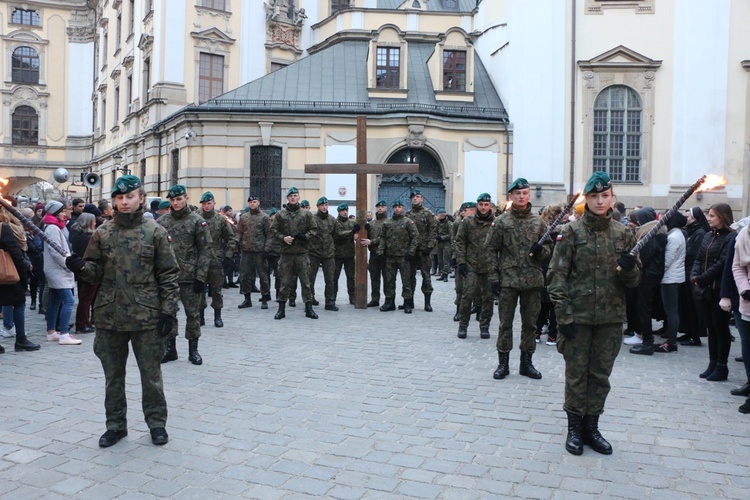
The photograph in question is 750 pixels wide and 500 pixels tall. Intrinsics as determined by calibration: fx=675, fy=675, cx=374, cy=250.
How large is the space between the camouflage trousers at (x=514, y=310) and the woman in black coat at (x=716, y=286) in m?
2.01

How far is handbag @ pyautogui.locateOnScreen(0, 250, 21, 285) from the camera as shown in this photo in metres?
8.45

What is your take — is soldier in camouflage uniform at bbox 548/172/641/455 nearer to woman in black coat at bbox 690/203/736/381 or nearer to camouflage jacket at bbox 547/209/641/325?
camouflage jacket at bbox 547/209/641/325

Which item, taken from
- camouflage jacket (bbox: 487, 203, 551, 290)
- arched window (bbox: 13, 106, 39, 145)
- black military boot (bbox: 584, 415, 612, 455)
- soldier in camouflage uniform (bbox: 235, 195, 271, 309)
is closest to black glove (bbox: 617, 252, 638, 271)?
black military boot (bbox: 584, 415, 612, 455)

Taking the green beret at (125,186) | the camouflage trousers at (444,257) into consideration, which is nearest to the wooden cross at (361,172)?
the camouflage trousers at (444,257)

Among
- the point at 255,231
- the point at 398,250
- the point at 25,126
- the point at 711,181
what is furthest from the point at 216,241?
the point at 25,126

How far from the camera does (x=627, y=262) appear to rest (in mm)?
5285

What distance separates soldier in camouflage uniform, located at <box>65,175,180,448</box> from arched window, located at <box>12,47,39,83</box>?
48.7 meters

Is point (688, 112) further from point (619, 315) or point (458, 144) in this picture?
point (619, 315)

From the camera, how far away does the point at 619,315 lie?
551 cm

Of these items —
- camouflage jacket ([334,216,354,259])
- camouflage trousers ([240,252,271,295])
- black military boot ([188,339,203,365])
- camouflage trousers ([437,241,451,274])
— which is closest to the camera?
black military boot ([188,339,203,365])

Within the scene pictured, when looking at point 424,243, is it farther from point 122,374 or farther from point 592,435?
point 122,374

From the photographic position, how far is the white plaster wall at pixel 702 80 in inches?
960

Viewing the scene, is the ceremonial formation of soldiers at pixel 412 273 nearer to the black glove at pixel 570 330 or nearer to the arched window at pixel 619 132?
the black glove at pixel 570 330

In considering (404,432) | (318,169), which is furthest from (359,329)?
(404,432)
